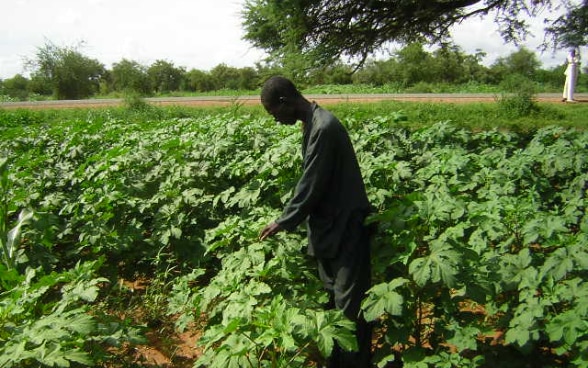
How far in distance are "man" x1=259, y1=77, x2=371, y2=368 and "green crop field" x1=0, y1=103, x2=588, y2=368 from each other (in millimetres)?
136

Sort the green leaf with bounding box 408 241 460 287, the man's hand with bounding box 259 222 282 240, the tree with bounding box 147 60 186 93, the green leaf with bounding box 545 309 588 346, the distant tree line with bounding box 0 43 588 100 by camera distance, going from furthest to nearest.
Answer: the tree with bounding box 147 60 186 93 < the distant tree line with bounding box 0 43 588 100 < the man's hand with bounding box 259 222 282 240 < the green leaf with bounding box 408 241 460 287 < the green leaf with bounding box 545 309 588 346

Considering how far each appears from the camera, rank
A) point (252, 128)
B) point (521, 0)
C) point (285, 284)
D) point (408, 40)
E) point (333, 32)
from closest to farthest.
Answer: point (285, 284)
point (252, 128)
point (521, 0)
point (333, 32)
point (408, 40)

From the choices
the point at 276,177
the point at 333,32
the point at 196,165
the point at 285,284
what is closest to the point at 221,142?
the point at 196,165

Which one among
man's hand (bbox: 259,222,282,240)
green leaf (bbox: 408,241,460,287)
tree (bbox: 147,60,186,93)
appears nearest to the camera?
green leaf (bbox: 408,241,460,287)

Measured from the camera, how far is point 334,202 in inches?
101

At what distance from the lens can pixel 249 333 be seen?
2299mm

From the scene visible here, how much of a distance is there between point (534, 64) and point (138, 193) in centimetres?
4165

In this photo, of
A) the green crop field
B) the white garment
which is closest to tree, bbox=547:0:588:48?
the green crop field

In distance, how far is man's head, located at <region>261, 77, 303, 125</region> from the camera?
252 centimetres

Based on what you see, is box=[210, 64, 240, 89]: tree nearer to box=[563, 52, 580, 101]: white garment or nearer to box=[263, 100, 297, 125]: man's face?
box=[563, 52, 580, 101]: white garment

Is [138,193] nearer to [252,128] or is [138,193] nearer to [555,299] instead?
[252,128]

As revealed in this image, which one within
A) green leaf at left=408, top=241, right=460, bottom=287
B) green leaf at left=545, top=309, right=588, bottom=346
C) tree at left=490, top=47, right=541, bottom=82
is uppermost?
tree at left=490, top=47, right=541, bottom=82

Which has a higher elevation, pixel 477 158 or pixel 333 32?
pixel 333 32

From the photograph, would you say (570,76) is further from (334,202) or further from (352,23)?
(334,202)
